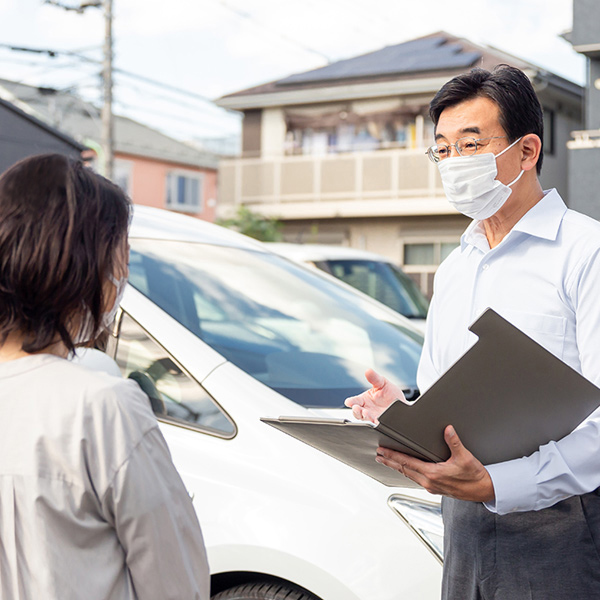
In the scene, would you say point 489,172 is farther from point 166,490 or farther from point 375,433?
point 166,490

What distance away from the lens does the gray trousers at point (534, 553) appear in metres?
1.71

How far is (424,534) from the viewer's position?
2234mm

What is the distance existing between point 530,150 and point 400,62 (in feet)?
69.9

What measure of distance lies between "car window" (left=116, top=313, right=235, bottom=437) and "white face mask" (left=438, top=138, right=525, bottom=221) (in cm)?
101

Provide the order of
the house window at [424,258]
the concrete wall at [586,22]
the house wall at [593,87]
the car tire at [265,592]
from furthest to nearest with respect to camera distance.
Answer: the house window at [424,258], the house wall at [593,87], the concrete wall at [586,22], the car tire at [265,592]

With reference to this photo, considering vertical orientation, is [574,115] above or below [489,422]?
above

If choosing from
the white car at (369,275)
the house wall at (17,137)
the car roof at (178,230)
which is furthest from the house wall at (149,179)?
the car roof at (178,230)

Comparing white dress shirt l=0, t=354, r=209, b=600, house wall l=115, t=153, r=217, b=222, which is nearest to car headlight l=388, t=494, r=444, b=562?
white dress shirt l=0, t=354, r=209, b=600

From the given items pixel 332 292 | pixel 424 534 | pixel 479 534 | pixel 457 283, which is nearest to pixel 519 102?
pixel 457 283

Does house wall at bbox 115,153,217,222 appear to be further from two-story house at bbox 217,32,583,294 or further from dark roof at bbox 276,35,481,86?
dark roof at bbox 276,35,481,86

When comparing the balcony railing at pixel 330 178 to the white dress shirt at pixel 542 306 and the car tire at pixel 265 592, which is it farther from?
the white dress shirt at pixel 542 306

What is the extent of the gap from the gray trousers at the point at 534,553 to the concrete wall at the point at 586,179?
1605 centimetres

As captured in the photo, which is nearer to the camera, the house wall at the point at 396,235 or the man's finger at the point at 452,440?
the man's finger at the point at 452,440

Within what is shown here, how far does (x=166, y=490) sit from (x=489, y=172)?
1.11m
